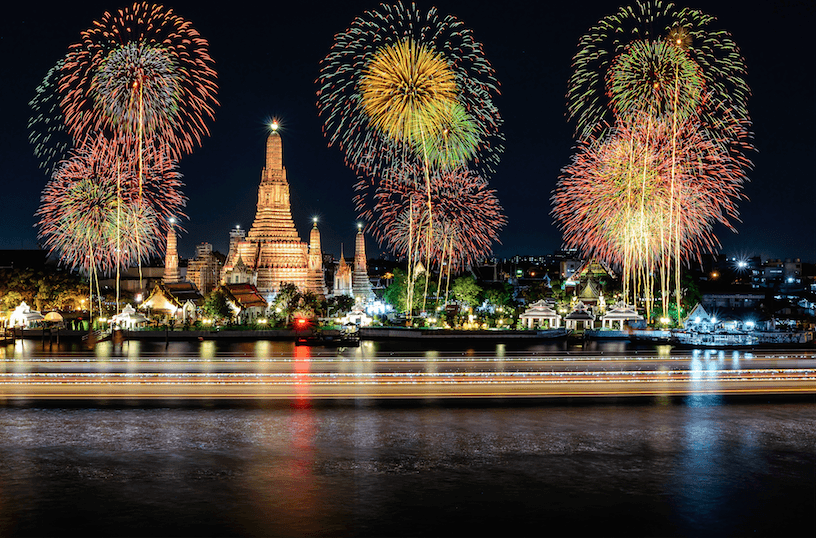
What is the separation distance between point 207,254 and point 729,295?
199ft

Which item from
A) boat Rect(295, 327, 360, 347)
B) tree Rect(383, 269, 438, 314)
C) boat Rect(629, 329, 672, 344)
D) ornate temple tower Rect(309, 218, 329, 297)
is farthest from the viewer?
ornate temple tower Rect(309, 218, 329, 297)

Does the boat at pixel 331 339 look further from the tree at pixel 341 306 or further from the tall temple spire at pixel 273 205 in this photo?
the tall temple spire at pixel 273 205

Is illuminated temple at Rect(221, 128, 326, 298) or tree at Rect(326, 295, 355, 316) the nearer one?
tree at Rect(326, 295, 355, 316)

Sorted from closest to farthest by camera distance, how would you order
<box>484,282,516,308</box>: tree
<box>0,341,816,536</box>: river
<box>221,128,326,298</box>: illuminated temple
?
<box>0,341,816,536</box>: river
<box>484,282,516,308</box>: tree
<box>221,128,326,298</box>: illuminated temple

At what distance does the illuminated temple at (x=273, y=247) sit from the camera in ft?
269

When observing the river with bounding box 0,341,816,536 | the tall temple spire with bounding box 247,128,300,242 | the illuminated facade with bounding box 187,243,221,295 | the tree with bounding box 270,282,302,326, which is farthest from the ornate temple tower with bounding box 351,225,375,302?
the river with bounding box 0,341,816,536

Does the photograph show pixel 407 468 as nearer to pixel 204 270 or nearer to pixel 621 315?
pixel 621 315

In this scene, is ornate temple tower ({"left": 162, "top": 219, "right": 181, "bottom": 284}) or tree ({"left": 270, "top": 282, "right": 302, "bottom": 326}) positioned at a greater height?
ornate temple tower ({"left": 162, "top": 219, "right": 181, "bottom": 284})

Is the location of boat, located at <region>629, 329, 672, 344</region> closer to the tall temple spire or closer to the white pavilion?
the white pavilion

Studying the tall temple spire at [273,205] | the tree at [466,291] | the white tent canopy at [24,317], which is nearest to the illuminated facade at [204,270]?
the tall temple spire at [273,205]

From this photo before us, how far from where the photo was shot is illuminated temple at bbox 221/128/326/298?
82.1m

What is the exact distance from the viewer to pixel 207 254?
3829 inches

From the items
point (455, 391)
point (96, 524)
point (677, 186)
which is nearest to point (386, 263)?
point (677, 186)

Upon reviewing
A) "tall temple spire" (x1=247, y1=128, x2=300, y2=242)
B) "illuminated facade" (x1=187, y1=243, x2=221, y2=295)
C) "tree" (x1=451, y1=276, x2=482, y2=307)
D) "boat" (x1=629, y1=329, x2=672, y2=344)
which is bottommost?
"boat" (x1=629, y1=329, x2=672, y2=344)
